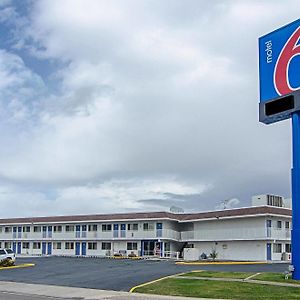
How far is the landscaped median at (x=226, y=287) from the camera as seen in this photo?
20.3 meters

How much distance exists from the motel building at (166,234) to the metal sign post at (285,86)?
22.6m

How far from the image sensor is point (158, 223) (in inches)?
2235

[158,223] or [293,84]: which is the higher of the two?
[293,84]

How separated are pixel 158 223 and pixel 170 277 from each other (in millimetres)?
29513

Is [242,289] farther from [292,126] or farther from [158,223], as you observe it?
[158,223]

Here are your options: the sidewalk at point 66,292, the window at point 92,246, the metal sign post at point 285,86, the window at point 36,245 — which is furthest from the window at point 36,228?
the metal sign post at point 285,86

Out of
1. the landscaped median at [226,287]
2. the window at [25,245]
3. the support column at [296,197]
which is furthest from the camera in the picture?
the window at [25,245]

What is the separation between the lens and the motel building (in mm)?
48531

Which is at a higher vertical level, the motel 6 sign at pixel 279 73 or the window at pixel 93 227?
the motel 6 sign at pixel 279 73

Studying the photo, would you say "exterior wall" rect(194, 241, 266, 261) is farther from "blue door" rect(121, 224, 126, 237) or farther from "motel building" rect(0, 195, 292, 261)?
"blue door" rect(121, 224, 126, 237)

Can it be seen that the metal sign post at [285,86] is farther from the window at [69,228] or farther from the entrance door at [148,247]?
the window at [69,228]

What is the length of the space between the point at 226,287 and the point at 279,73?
10.6m

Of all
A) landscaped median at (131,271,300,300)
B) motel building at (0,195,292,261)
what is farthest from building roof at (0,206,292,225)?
landscaped median at (131,271,300,300)

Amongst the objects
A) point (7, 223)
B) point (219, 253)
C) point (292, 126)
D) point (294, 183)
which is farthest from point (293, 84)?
point (7, 223)
